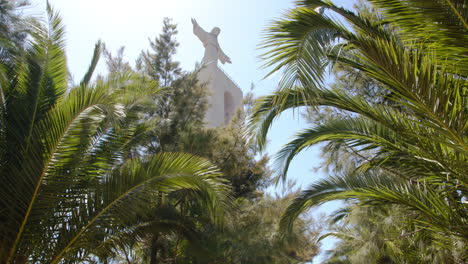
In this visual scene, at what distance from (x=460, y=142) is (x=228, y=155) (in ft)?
21.3

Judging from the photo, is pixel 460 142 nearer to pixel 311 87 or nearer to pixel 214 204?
pixel 311 87

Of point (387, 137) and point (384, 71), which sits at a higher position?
point (384, 71)

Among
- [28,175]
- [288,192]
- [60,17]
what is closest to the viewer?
[28,175]

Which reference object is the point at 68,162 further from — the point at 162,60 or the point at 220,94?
the point at 220,94

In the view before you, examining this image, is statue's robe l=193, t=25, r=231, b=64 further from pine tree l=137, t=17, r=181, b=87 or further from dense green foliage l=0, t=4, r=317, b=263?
dense green foliage l=0, t=4, r=317, b=263

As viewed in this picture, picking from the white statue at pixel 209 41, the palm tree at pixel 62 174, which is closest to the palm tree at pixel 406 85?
the palm tree at pixel 62 174

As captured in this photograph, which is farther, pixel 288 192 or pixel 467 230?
pixel 288 192

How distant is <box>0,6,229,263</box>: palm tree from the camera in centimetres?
468

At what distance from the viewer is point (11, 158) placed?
198 inches

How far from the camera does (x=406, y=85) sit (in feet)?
10.4

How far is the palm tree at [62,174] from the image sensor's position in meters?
4.68

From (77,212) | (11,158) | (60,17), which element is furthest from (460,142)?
(60,17)

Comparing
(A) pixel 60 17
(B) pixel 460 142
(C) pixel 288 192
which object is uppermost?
(A) pixel 60 17

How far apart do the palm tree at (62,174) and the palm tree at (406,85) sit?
67.7 inches
